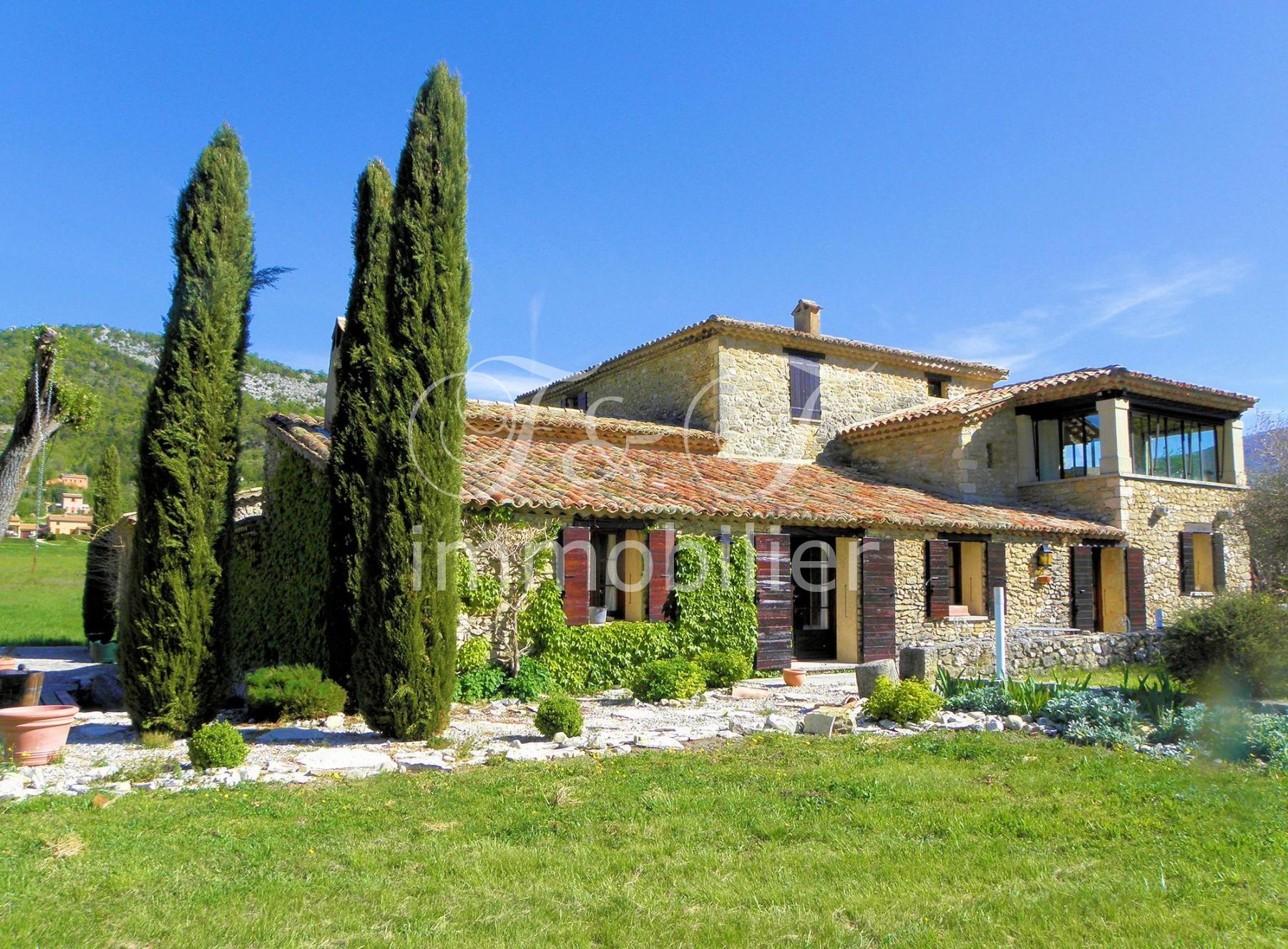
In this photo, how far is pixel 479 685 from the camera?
35.4ft

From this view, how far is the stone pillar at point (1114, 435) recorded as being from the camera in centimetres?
1892

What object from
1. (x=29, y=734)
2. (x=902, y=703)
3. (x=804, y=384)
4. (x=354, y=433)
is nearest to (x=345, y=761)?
(x=29, y=734)

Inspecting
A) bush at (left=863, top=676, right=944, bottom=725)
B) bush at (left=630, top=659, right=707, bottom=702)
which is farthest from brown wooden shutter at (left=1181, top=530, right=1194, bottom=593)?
bush at (left=630, top=659, right=707, bottom=702)

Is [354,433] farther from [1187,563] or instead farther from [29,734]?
[1187,563]

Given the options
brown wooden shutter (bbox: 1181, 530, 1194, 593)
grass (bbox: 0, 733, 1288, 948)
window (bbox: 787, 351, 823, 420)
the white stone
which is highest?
window (bbox: 787, 351, 823, 420)

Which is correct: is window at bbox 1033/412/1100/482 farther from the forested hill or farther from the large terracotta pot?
the large terracotta pot

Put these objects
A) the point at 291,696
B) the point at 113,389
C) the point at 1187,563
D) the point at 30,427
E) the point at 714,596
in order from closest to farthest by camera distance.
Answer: the point at 291,696, the point at 30,427, the point at 714,596, the point at 1187,563, the point at 113,389

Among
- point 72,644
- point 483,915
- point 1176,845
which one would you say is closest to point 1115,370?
point 1176,845

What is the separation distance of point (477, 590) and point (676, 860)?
6.79 metres

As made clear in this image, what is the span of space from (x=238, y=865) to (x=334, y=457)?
271 inches

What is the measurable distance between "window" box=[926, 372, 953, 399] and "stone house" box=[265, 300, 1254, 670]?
0.07 meters

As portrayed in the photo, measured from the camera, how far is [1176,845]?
16.7 feet

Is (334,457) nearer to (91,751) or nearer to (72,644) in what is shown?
(91,751)

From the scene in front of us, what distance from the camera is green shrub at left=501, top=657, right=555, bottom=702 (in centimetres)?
1100
